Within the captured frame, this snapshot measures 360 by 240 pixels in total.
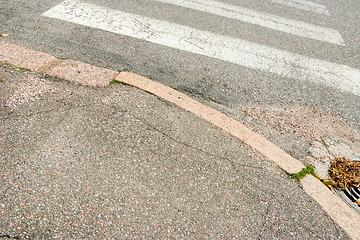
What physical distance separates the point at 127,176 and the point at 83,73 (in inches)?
71.2

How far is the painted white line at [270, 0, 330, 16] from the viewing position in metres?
7.15

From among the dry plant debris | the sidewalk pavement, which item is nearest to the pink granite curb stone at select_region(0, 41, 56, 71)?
the sidewalk pavement

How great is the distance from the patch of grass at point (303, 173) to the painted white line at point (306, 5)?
5266mm

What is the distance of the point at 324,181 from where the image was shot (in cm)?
325

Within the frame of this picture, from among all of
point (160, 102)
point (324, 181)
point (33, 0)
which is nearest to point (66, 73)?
point (160, 102)

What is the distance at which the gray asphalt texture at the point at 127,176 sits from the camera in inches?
93.7

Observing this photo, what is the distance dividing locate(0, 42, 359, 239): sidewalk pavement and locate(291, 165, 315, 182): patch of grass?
4.4 inches

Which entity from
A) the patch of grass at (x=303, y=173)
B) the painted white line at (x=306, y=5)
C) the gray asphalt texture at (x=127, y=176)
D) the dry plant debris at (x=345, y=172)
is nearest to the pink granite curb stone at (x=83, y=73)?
the gray asphalt texture at (x=127, y=176)

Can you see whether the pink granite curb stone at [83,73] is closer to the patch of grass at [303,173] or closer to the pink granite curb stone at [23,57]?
the pink granite curb stone at [23,57]

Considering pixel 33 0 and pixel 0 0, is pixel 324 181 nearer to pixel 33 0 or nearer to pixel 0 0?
pixel 33 0

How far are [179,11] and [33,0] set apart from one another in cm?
284

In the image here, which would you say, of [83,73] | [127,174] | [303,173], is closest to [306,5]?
[303,173]

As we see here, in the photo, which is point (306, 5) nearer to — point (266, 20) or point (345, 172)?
point (266, 20)

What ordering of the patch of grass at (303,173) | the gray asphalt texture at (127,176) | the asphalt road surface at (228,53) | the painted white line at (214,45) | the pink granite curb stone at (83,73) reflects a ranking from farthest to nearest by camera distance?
the painted white line at (214,45) < the asphalt road surface at (228,53) < the pink granite curb stone at (83,73) < the patch of grass at (303,173) < the gray asphalt texture at (127,176)
